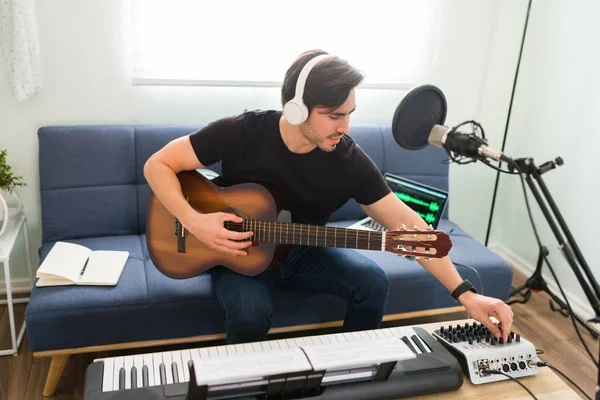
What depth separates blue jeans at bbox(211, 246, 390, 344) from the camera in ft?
5.92

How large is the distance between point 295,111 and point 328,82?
133 millimetres

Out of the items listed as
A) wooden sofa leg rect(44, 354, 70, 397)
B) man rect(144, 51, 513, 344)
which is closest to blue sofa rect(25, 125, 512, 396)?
wooden sofa leg rect(44, 354, 70, 397)

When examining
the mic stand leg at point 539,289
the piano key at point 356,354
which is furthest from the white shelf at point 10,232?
the mic stand leg at point 539,289

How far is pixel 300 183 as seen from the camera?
1902 mm

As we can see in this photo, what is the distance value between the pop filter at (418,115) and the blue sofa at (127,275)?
1009 mm

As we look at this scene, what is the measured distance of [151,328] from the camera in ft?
6.67

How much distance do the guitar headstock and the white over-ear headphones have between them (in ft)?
1.48

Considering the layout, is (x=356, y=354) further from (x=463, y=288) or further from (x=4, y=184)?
(x=4, y=184)

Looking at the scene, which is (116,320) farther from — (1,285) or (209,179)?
(1,285)

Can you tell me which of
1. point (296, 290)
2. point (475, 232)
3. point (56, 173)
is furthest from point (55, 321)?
point (475, 232)

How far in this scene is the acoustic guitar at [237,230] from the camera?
1.74 meters

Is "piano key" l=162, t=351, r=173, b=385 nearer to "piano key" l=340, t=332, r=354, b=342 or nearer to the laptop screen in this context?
"piano key" l=340, t=332, r=354, b=342

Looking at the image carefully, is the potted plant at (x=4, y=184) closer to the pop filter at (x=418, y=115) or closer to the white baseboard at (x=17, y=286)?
the white baseboard at (x=17, y=286)

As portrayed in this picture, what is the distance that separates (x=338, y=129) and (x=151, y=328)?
39.7 inches
